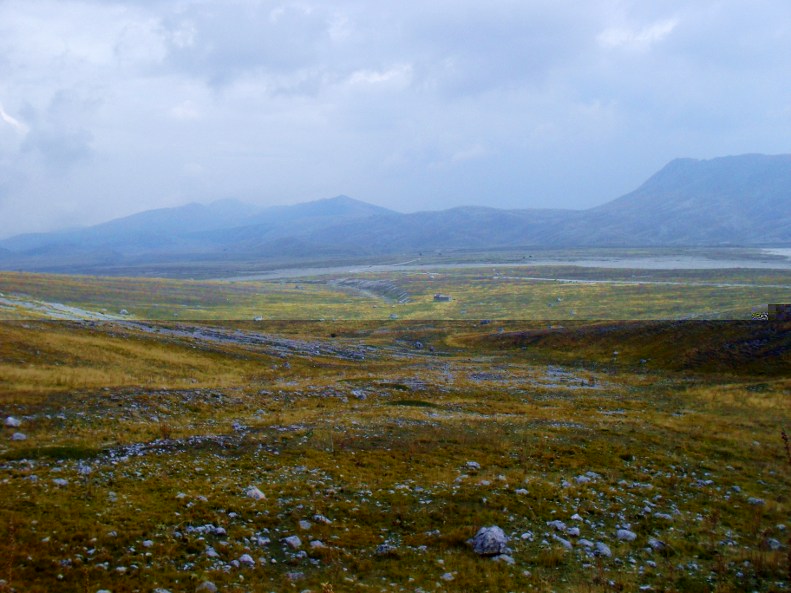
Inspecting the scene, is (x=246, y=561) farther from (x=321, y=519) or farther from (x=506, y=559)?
(x=506, y=559)

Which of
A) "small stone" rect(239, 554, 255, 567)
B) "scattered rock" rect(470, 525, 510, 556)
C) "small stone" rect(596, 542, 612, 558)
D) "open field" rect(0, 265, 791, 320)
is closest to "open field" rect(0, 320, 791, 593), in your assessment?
"small stone" rect(596, 542, 612, 558)

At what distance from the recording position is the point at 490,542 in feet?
45.1

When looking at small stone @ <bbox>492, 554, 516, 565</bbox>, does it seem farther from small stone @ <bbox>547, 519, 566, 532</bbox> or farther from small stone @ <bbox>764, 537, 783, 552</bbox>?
small stone @ <bbox>764, 537, 783, 552</bbox>

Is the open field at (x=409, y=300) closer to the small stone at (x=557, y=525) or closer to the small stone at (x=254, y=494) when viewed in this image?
the small stone at (x=254, y=494)

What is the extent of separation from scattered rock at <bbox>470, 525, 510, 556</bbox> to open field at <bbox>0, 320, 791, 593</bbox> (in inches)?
12.7

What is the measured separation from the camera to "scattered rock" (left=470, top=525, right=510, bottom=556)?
13.6 metres

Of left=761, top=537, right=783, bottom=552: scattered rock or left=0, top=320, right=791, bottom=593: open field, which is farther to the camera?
left=761, top=537, right=783, bottom=552: scattered rock

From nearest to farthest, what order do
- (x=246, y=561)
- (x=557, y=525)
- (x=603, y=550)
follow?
(x=246, y=561) < (x=603, y=550) < (x=557, y=525)

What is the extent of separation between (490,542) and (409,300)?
114129mm

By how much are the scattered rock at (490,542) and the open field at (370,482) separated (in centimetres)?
32

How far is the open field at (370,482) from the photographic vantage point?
12.3m

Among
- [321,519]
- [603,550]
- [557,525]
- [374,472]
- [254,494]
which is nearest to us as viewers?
[603,550]

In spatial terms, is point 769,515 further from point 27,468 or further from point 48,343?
point 48,343

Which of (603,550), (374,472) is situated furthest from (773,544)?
(374,472)
